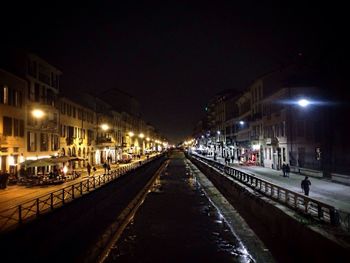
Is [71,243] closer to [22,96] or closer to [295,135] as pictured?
[22,96]

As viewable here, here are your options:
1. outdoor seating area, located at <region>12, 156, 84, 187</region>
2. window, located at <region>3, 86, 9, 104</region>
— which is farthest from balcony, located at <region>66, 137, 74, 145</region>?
window, located at <region>3, 86, 9, 104</region>

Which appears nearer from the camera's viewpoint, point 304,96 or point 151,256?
point 151,256

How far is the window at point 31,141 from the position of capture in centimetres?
4247

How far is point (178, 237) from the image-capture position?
2003 cm

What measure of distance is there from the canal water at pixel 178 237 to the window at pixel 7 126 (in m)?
14.7

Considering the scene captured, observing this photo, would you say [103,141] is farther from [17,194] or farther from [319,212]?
[319,212]

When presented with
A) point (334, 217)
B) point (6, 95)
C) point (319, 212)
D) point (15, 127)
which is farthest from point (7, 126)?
point (334, 217)

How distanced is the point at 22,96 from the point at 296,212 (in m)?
31.9

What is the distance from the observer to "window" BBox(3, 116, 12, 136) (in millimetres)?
36438

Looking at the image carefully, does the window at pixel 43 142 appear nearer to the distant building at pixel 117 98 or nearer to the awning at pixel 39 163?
the awning at pixel 39 163

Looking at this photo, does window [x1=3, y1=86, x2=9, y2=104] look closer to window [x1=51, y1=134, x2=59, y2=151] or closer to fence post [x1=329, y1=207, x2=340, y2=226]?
window [x1=51, y1=134, x2=59, y2=151]

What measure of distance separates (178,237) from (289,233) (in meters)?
5.55

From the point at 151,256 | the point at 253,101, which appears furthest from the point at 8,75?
the point at 253,101

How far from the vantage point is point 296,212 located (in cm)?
1725
